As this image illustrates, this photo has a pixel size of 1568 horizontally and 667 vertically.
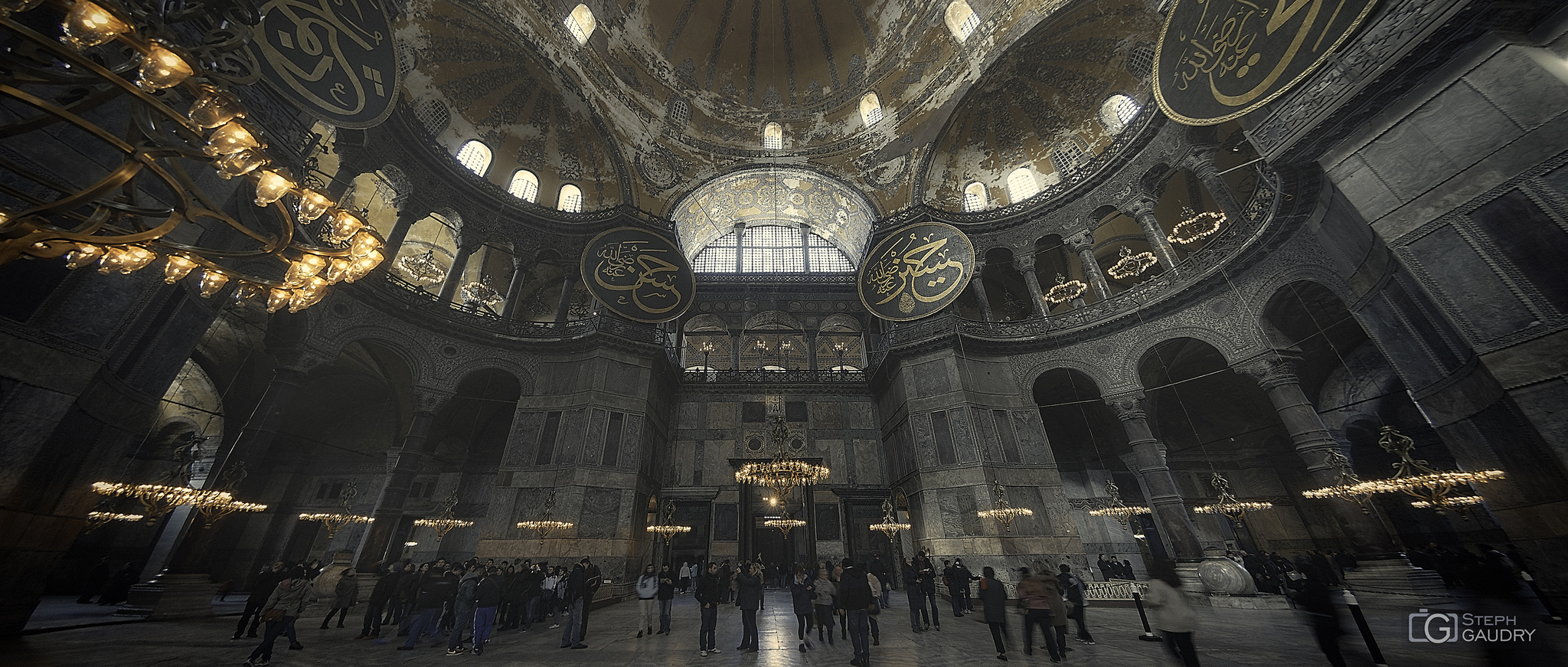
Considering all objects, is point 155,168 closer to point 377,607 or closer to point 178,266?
point 178,266

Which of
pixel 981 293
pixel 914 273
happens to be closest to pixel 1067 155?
pixel 981 293

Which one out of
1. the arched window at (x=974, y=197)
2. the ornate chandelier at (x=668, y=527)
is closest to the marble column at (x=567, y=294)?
the ornate chandelier at (x=668, y=527)

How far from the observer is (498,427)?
15.2 metres

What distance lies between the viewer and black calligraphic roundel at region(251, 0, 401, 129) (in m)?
7.46

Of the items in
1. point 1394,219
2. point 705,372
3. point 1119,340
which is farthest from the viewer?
→ point 705,372

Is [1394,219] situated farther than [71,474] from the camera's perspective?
Yes

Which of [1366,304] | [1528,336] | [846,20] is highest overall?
[846,20]

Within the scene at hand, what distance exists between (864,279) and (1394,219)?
10031mm

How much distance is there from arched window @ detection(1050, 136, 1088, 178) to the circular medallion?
4219mm

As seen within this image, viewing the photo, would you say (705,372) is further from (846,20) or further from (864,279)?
(846,20)

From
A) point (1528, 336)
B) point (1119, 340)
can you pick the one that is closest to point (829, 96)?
point (1119, 340)

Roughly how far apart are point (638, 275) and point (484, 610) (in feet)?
30.4

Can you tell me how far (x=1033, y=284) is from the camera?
13.9 metres

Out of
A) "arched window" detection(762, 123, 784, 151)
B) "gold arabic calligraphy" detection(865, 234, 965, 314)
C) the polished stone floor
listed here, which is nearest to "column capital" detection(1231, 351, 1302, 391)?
the polished stone floor
